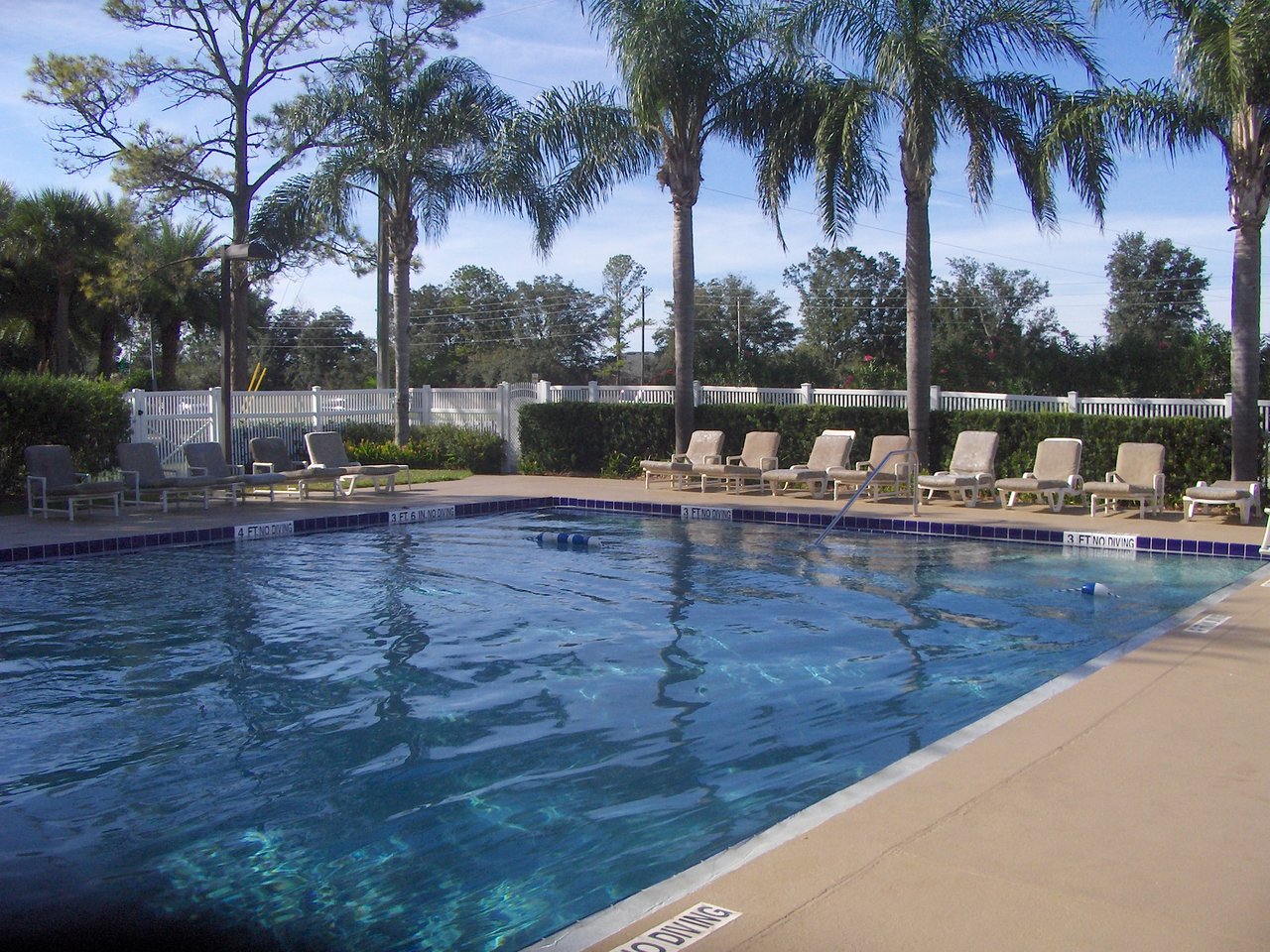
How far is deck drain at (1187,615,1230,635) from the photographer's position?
7062 millimetres

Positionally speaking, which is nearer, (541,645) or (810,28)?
(541,645)

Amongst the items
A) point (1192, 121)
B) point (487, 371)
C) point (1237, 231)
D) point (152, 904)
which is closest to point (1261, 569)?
point (1237, 231)

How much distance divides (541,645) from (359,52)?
16.5m

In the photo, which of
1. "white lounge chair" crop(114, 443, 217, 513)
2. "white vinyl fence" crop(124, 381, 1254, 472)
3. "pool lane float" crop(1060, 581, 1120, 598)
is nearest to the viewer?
"pool lane float" crop(1060, 581, 1120, 598)

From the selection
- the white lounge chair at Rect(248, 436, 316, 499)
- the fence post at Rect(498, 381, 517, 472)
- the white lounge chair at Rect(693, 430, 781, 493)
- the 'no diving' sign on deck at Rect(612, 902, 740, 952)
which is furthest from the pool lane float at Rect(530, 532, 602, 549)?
the 'no diving' sign on deck at Rect(612, 902, 740, 952)

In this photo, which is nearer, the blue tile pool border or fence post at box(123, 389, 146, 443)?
the blue tile pool border

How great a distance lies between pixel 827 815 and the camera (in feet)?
12.7

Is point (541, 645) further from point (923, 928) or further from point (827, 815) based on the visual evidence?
point (923, 928)

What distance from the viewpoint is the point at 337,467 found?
53.3ft

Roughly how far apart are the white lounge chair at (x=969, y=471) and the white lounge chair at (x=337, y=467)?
7.69 m

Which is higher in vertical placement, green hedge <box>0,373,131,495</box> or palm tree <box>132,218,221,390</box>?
palm tree <box>132,218,221,390</box>

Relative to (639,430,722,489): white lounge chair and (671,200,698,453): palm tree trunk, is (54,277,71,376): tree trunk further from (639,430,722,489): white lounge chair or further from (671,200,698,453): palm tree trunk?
(639,430,722,489): white lounge chair

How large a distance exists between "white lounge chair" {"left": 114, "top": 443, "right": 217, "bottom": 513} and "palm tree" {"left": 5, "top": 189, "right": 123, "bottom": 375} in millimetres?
11143

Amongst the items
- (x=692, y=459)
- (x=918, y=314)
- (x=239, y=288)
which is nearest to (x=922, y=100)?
(x=918, y=314)
